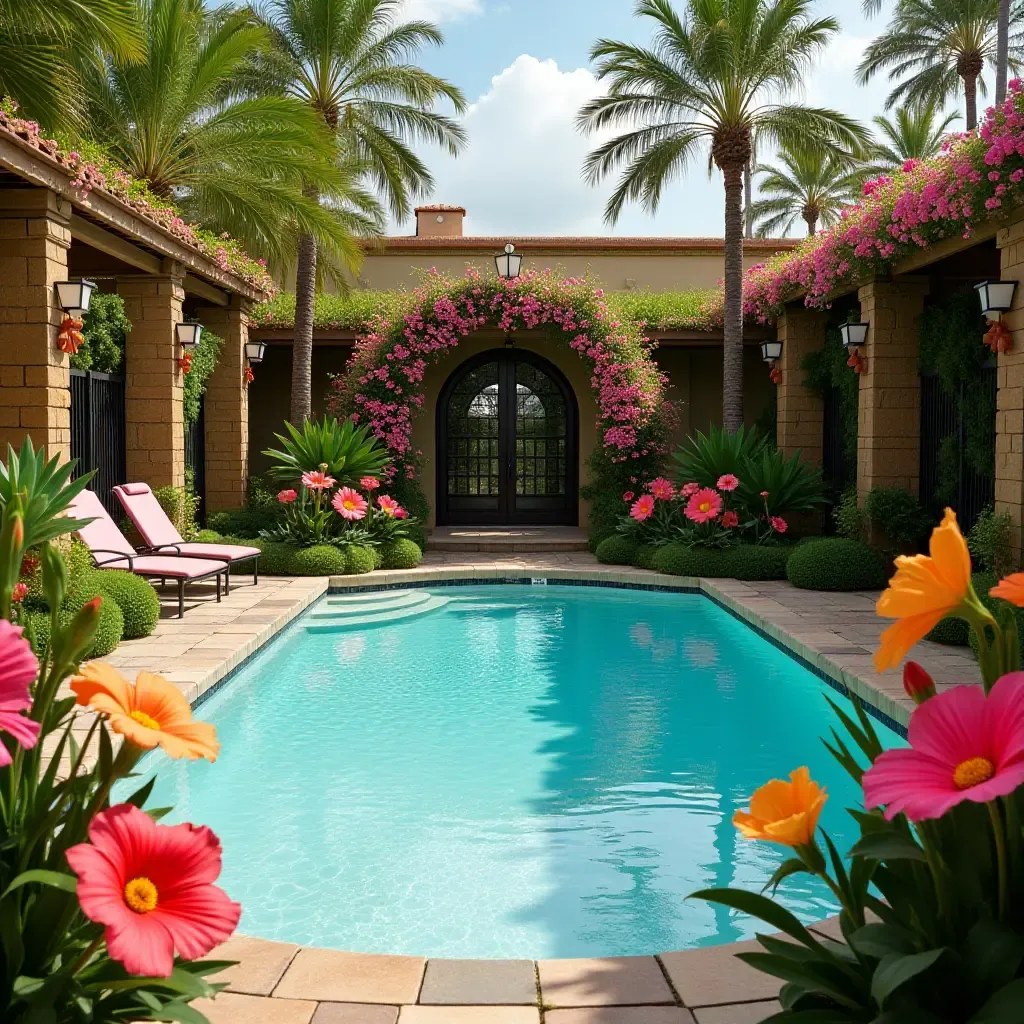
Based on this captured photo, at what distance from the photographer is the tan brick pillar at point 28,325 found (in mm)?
8156

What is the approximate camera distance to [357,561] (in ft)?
41.1

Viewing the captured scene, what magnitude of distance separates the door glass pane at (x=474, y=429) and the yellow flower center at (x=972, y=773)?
53.8 ft

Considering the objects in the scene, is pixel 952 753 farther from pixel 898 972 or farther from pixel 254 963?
pixel 254 963

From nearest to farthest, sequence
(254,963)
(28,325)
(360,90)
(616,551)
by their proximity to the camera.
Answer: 1. (254,963)
2. (28,325)
3. (616,551)
4. (360,90)

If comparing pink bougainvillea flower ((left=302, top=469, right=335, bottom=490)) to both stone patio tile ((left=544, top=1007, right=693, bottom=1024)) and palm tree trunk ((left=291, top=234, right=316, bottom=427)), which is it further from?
stone patio tile ((left=544, top=1007, right=693, bottom=1024))

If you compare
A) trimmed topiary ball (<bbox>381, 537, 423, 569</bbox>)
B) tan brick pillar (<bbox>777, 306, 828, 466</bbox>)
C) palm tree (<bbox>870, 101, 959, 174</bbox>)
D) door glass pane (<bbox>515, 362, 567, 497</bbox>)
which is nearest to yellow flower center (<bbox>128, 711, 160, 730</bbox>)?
trimmed topiary ball (<bbox>381, 537, 423, 569</bbox>)

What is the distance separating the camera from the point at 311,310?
50.4 ft

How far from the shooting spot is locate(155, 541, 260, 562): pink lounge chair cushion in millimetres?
10375

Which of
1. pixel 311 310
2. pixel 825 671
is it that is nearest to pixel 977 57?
pixel 311 310

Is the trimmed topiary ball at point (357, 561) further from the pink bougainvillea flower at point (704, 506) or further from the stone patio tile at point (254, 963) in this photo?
the stone patio tile at point (254, 963)

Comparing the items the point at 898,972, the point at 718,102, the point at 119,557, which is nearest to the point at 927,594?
the point at 898,972

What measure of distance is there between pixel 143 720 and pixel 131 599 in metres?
6.77

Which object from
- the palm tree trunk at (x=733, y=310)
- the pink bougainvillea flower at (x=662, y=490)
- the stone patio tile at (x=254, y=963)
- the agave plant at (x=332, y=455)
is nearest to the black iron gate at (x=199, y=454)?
the agave plant at (x=332, y=455)

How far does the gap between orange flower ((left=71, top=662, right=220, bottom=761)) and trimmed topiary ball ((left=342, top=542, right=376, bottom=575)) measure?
1083 centimetres
